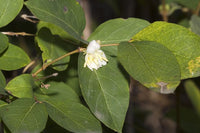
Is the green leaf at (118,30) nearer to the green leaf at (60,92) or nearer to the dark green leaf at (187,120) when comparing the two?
the green leaf at (60,92)

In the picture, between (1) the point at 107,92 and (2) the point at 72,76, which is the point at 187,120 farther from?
(1) the point at 107,92

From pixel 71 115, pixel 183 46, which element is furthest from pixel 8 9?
pixel 183 46

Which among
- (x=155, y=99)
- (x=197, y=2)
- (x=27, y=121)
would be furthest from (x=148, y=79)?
(x=155, y=99)

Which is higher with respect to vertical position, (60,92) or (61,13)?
(61,13)

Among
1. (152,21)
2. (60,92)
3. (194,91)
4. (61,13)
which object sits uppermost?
(61,13)

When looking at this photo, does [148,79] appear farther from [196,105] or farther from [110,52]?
[196,105]

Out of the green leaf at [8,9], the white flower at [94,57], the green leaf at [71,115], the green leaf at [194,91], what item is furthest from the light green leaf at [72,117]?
the green leaf at [194,91]
